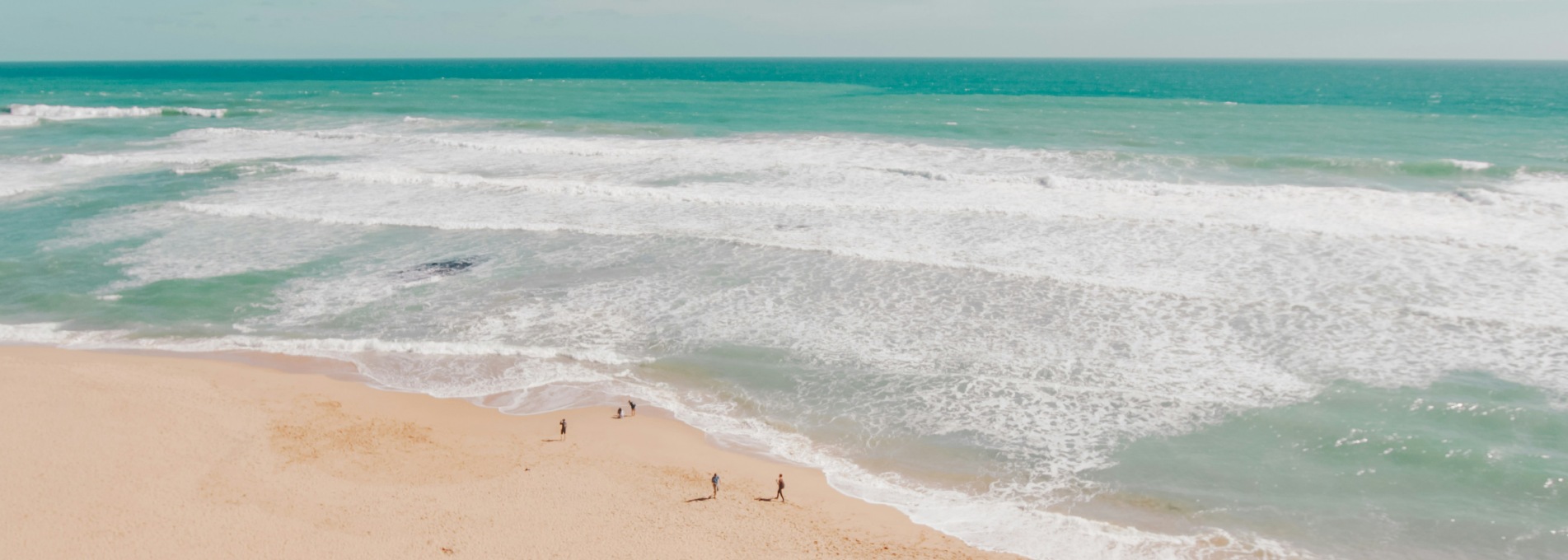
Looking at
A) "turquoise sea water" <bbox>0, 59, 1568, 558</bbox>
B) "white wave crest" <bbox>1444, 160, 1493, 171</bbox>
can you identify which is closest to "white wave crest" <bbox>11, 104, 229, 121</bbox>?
"turquoise sea water" <bbox>0, 59, 1568, 558</bbox>

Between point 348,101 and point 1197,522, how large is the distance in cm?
7770

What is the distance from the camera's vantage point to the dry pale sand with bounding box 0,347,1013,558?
12516 millimetres

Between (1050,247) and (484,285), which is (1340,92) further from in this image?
(484,285)

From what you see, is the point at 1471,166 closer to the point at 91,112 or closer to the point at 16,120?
the point at 91,112

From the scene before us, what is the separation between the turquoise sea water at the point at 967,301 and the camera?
14.2 m

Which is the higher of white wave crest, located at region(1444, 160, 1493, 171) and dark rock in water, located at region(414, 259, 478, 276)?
white wave crest, located at region(1444, 160, 1493, 171)

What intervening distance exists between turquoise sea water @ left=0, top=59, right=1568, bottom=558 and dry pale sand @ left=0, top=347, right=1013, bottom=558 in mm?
1092

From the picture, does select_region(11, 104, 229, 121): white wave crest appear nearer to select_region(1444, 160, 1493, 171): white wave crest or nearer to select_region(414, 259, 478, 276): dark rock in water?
select_region(414, 259, 478, 276): dark rock in water

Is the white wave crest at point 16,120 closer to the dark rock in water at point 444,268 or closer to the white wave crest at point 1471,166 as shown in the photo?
the dark rock in water at point 444,268

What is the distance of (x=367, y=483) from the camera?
1411 centimetres

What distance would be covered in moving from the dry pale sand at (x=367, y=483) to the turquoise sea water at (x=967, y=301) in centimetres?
109

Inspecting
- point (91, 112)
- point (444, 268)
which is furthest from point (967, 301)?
point (91, 112)

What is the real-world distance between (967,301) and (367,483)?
14.1 m

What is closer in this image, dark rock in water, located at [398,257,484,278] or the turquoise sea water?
the turquoise sea water
